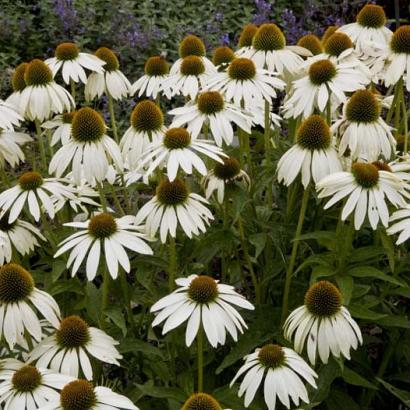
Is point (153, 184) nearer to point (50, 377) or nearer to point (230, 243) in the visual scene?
point (230, 243)

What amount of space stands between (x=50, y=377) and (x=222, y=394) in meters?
0.45

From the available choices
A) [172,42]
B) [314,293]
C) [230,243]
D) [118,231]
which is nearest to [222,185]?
[230,243]

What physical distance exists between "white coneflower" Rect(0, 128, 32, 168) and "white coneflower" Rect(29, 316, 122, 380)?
0.72m

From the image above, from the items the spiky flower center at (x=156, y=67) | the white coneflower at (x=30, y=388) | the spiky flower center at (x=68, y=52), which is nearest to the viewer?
the white coneflower at (x=30, y=388)

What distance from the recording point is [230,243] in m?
2.35

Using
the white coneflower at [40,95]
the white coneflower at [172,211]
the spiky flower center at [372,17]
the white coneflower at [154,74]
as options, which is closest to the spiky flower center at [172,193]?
the white coneflower at [172,211]

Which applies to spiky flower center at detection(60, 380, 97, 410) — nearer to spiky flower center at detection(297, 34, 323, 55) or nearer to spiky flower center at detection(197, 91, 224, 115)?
spiky flower center at detection(197, 91, 224, 115)

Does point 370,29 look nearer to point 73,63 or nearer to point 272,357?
point 73,63

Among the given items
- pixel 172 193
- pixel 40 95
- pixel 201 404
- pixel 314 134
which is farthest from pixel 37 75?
pixel 201 404

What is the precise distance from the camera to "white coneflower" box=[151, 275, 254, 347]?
191cm

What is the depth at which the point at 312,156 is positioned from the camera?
2.17 m

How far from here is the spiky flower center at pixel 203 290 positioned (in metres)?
1.94

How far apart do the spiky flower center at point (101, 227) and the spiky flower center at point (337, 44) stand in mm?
926

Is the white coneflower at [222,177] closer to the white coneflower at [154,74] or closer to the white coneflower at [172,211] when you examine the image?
the white coneflower at [172,211]
